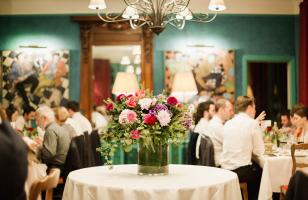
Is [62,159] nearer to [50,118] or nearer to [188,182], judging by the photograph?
[50,118]

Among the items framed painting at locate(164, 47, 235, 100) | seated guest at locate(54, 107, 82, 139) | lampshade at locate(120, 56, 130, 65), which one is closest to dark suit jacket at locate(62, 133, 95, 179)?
seated guest at locate(54, 107, 82, 139)

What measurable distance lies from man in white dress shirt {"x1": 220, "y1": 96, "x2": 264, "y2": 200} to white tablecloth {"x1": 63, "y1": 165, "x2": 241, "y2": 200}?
1494 mm

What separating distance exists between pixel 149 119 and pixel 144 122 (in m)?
0.05

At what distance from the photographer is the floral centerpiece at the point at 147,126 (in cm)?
364

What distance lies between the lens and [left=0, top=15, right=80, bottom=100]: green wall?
911 centimetres

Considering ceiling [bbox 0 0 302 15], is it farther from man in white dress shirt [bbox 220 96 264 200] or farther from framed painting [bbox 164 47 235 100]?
man in white dress shirt [bbox 220 96 264 200]

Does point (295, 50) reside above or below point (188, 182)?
above

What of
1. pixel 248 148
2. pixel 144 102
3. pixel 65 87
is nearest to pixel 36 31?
pixel 65 87

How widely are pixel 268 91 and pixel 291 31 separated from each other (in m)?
1.85

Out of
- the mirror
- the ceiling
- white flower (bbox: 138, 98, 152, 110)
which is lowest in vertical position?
white flower (bbox: 138, 98, 152, 110)

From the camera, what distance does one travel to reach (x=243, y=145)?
5.43 metres

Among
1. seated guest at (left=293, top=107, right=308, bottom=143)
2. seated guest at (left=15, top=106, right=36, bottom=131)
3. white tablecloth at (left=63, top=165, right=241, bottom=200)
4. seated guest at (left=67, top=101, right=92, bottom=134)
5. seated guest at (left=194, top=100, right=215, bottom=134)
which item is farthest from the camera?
seated guest at (left=15, top=106, right=36, bottom=131)

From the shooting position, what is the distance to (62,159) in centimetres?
596

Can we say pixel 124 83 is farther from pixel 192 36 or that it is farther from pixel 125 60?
pixel 192 36
